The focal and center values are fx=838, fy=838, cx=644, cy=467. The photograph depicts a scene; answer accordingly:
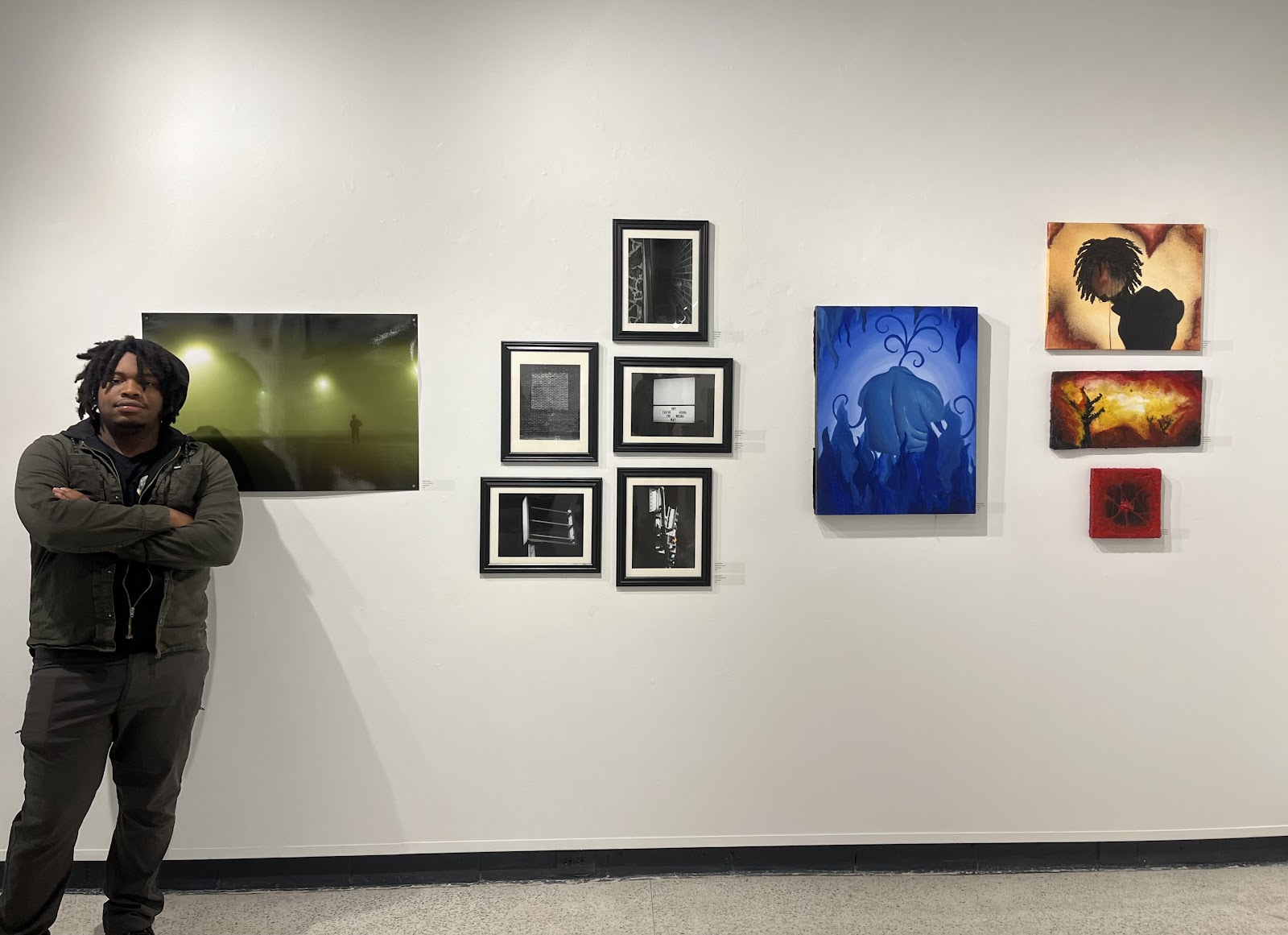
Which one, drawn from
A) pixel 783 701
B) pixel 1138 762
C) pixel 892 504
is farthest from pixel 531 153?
pixel 1138 762

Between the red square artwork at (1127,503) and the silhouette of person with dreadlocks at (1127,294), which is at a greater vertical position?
the silhouette of person with dreadlocks at (1127,294)

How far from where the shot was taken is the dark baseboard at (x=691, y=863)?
2.67m

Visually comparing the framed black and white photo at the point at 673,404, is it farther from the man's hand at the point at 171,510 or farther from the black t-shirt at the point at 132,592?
the black t-shirt at the point at 132,592

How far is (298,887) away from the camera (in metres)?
2.67

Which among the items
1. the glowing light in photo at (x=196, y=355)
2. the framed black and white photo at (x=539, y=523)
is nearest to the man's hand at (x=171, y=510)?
the glowing light in photo at (x=196, y=355)

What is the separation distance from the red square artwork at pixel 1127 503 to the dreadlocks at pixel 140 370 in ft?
9.35

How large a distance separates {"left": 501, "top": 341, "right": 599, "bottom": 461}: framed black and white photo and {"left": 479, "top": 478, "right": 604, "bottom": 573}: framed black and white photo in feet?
0.30

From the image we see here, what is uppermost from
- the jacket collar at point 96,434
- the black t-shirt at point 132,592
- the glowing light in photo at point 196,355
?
the glowing light in photo at point 196,355

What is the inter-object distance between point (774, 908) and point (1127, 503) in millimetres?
1725

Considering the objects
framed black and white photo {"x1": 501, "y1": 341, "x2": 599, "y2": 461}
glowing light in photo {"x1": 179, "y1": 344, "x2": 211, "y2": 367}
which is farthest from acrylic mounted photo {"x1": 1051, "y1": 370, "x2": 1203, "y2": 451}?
glowing light in photo {"x1": 179, "y1": 344, "x2": 211, "y2": 367}

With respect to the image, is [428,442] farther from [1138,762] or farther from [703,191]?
[1138,762]

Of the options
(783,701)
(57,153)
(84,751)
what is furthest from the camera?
(783,701)

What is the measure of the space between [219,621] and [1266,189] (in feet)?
12.1

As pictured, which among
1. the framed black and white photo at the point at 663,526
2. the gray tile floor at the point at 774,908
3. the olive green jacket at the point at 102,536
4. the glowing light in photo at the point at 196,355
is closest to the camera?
the olive green jacket at the point at 102,536
